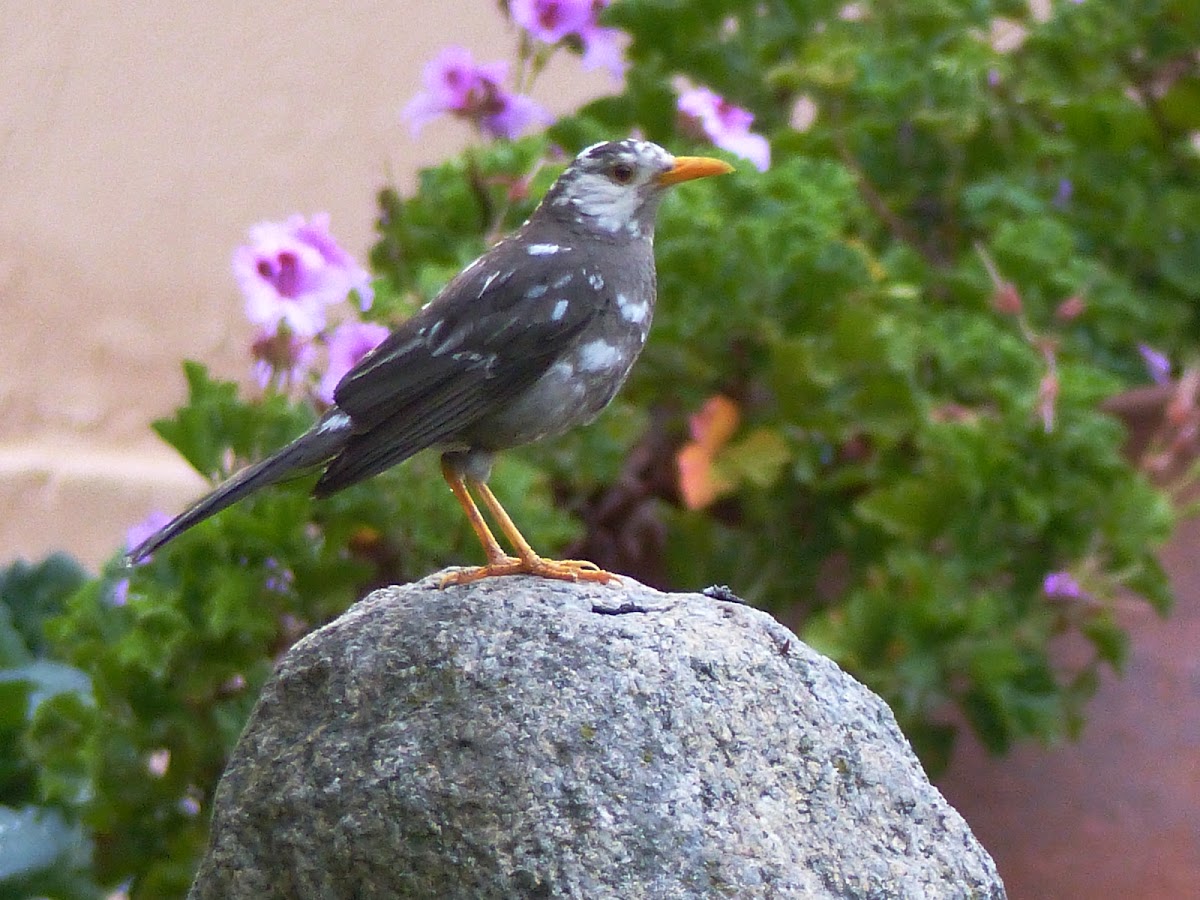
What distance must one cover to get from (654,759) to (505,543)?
163 centimetres

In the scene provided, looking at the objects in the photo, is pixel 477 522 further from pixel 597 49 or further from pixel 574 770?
pixel 597 49

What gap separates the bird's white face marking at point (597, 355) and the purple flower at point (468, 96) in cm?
138

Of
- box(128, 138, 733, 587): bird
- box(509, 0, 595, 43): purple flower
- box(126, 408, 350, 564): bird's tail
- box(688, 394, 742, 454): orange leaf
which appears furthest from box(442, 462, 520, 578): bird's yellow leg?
box(509, 0, 595, 43): purple flower

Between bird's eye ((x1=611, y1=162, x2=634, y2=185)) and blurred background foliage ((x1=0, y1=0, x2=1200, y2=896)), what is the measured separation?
810 mm

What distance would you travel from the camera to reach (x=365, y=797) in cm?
221

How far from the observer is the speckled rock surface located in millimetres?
2117

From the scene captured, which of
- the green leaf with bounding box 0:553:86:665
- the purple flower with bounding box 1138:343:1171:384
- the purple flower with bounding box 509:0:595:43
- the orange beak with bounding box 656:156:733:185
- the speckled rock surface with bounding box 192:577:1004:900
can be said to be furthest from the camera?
the purple flower with bounding box 1138:343:1171:384

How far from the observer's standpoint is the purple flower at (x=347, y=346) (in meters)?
3.34

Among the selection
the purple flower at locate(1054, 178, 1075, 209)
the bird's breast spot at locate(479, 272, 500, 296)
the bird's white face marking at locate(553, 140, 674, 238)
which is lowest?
the purple flower at locate(1054, 178, 1075, 209)

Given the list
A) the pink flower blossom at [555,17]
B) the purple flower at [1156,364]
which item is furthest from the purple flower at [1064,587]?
the pink flower blossom at [555,17]

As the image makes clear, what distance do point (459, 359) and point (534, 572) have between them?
14.7 inches

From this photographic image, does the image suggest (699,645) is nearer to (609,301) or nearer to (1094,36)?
(609,301)

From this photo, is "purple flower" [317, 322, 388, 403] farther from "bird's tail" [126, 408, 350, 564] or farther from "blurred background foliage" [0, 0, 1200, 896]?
"bird's tail" [126, 408, 350, 564]

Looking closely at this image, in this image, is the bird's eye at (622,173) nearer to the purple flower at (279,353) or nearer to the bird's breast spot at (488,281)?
the bird's breast spot at (488,281)
